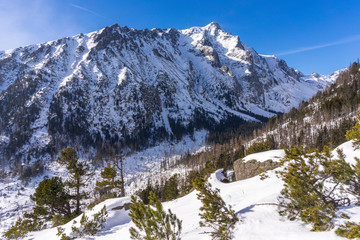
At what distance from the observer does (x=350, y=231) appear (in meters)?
4.54

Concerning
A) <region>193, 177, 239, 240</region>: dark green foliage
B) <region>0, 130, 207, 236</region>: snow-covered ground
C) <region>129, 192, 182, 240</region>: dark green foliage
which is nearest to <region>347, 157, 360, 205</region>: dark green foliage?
<region>193, 177, 239, 240</region>: dark green foliage

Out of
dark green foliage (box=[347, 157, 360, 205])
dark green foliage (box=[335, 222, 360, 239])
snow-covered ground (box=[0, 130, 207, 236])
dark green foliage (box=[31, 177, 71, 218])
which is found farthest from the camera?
snow-covered ground (box=[0, 130, 207, 236])

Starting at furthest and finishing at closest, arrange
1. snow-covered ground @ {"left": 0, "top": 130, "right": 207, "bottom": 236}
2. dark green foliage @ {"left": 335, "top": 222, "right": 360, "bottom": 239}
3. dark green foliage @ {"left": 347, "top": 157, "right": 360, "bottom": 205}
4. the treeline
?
snow-covered ground @ {"left": 0, "top": 130, "right": 207, "bottom": 236}, the treeline, dark green foliage @ {"left": 347, "top": 157, "right": 360, "bottom": 205}, dark green foliage @ {"left": 335, "top": 222, "right": 360, "bottom": 239}

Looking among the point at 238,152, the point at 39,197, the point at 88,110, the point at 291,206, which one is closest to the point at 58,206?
the point at 39,197

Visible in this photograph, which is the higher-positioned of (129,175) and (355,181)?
(355,181)

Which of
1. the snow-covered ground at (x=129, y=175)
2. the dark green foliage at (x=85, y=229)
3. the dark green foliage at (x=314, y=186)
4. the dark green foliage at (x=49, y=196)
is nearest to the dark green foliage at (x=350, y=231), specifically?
the dark green foliage at (x=314, y=186)

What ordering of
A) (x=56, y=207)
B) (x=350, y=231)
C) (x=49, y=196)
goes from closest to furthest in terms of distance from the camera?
(x=350, y=231)
(x=49, y=196)
(x=56, y=207)

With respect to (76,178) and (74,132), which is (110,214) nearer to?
(76,178)

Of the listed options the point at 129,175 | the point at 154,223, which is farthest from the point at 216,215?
the point at 129,175

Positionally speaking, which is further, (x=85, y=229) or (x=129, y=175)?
(x=129, y=175)

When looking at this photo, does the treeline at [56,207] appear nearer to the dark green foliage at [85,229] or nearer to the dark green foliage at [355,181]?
the dark green foliage at [85,229]

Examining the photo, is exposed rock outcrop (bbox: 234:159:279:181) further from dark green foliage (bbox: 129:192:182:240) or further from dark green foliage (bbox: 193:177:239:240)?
dark green foliage (bbox: 129:192:182:240)

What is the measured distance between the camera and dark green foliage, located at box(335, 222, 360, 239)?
14.1 feet

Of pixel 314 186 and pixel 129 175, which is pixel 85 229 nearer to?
pixel 314 186
